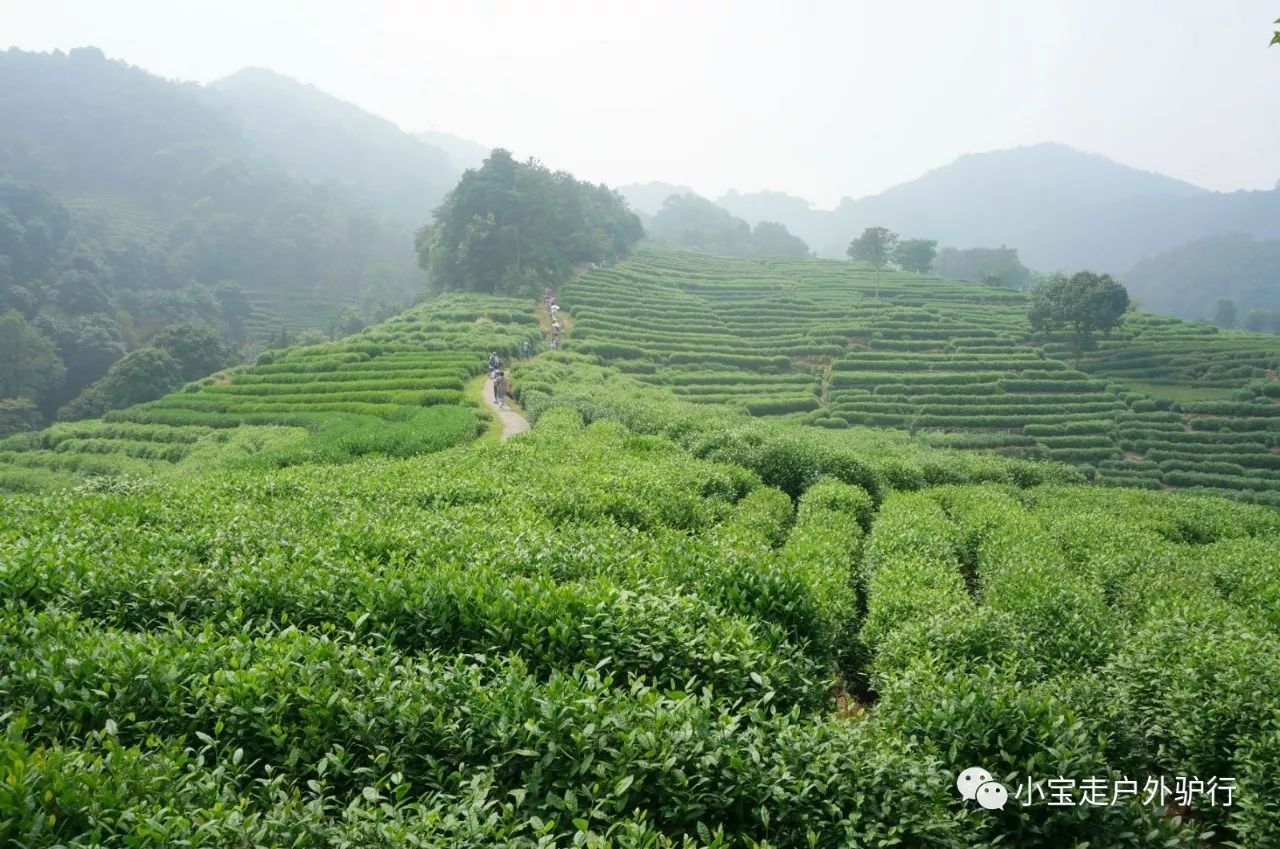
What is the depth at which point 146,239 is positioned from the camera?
9881cm

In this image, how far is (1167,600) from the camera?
33.3 ft

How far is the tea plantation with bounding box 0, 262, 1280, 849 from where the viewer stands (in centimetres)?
489

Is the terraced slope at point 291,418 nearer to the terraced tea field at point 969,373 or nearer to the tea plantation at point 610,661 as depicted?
the tea plantation at point 610,661

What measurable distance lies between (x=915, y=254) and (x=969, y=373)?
5678 cm

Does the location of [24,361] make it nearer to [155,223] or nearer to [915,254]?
[155,223]

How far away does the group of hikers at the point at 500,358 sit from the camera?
1273 inches

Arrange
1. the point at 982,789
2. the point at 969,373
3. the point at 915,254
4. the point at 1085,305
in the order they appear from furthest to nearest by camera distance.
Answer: the point at 915,254, the point at 1085,305, the point at 969,373, the point at 982,789

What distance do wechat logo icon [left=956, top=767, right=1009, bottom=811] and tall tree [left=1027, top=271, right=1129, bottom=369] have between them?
58.3 m

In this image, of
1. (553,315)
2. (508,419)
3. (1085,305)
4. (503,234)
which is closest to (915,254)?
(1085,305)

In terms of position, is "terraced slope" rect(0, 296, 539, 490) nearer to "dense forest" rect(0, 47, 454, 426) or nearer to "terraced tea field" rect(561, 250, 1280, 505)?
"dense forest" rect(0, 47, 454, 426)

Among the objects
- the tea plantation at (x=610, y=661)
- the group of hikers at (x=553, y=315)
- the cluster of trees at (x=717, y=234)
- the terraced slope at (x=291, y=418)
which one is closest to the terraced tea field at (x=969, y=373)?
the group of hikers at (x=553, y=315)

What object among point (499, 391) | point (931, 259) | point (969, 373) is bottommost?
point (499, 391)

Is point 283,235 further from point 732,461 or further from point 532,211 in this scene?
point 732,461

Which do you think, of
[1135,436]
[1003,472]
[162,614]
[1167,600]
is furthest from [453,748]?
[1135,436]
